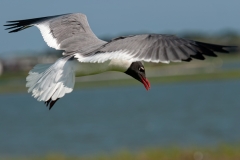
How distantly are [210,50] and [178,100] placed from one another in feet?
89.6

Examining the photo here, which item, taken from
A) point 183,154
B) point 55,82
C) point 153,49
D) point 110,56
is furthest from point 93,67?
point 183,154

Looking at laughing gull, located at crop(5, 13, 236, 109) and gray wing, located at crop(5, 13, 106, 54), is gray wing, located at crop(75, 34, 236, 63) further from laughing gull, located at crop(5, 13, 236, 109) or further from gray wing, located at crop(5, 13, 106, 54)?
gray wing, located at crop(5, 13, 106, 54)

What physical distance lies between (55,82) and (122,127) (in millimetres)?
15198

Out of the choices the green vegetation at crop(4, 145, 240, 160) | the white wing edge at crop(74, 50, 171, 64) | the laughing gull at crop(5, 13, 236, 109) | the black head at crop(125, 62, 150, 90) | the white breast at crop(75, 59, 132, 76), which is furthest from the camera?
the green vegetation at crop(4, 145, 240, 160)

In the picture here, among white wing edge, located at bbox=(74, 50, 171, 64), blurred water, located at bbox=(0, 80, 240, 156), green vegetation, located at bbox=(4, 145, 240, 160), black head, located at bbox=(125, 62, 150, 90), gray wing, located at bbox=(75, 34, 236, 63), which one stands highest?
gray wing, located at bbox=(75, 34, 236, 63)

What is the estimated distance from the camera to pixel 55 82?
6.12m

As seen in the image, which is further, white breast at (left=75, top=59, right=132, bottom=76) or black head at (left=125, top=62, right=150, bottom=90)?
black head at (left=125, top=62, right=150, bottom=90)

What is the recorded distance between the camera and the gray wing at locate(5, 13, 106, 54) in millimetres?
6910

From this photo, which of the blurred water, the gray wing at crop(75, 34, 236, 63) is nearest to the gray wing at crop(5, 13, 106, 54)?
the gray wing at crop(75, 34, 236, 63)

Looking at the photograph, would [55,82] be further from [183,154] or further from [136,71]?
[183,154]

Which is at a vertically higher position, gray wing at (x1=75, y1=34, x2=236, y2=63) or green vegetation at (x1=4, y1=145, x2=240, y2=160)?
gray wing at (x1=75, y1=34, x2=236, y2=63)

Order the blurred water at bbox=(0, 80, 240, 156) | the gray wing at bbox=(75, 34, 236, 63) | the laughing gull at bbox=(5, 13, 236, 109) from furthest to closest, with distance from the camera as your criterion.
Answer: the blurred water at bbox=(0, 80, 240, 156) → the laughing gull at bbox=(5, 13, 236, 109) → the gray wing at bbox=(75, 34, 236, 63)

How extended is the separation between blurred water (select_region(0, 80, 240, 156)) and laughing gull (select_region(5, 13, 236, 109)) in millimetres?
7907

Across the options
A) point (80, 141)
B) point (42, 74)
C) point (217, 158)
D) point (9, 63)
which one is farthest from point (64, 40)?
point (9, 63)
